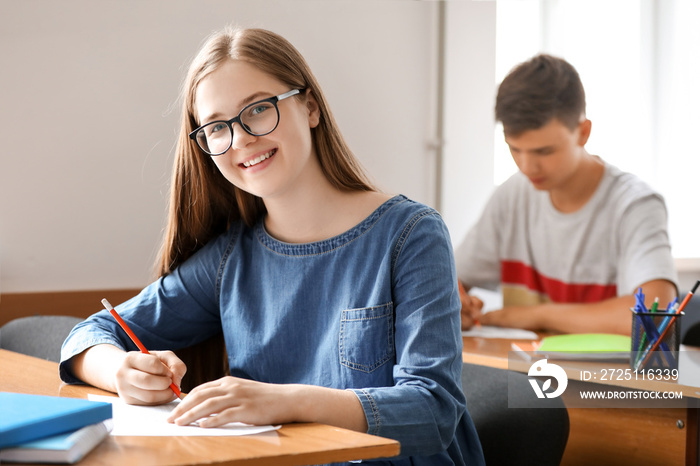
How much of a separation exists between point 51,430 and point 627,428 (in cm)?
132

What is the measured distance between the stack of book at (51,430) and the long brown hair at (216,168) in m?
0.68

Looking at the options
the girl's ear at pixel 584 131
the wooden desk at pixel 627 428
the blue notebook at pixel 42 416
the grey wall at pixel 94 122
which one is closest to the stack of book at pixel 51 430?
the blue notebook at pixel 42 416

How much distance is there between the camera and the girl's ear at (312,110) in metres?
1.36

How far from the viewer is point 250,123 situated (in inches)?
49.8

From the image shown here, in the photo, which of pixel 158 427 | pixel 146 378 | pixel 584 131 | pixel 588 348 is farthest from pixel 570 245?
pixel 158 427

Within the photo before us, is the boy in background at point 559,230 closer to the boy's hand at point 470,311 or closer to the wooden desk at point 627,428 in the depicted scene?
the boy's hand at point 470,311

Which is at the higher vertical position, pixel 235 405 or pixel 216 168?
pixel 216 168

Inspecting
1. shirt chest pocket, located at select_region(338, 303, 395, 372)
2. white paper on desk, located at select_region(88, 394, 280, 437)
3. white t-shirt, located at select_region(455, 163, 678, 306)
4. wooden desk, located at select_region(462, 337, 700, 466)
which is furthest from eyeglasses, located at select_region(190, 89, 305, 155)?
white t-shirt, located at select_region(455, 163, 678, 306)

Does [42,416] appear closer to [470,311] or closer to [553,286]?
[470,311]

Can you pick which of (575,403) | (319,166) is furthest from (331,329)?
(575,403)

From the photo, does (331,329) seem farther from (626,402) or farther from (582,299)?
(582,299)

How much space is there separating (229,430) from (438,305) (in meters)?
0.41

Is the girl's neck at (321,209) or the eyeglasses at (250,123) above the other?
the eyeglasses at (250,123)

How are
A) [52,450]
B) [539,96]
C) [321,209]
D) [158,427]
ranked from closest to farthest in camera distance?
1. [52,450]
2. [158,427]
3. [321,209]
4. [539,96]
